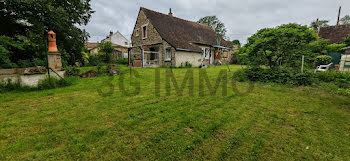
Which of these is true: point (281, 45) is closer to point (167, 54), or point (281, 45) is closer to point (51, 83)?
point (51, 83)

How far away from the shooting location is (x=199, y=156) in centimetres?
162

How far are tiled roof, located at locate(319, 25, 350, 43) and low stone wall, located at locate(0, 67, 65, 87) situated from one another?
88.7 feet

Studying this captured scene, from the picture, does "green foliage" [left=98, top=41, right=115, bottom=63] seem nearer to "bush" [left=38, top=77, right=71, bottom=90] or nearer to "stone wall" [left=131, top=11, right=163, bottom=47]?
"stone wall" [left=131, top=11, right=163, bottom=47]

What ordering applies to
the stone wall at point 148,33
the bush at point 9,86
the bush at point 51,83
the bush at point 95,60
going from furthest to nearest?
the stone wall at point 148,33
the bush at point 95,60
the bush at point 51,83
the bush at point 9,86

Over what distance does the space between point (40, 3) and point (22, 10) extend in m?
1.28

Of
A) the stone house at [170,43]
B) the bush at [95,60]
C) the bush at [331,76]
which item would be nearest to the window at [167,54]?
the stone house at [170,43]

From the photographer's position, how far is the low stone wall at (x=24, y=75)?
4088mm

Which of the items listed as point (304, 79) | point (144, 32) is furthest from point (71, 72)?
point (144, 32)

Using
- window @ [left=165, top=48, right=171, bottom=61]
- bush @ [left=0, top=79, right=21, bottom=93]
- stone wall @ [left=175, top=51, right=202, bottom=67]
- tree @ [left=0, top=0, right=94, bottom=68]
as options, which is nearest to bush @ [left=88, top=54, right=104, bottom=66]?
tree @ [left=0, top=0, right=94, bottom=68]

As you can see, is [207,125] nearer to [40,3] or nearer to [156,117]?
[156,117]

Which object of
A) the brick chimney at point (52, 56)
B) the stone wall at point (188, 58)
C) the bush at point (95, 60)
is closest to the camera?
the brick chimney at point (52, 56)

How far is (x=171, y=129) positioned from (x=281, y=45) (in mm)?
6080

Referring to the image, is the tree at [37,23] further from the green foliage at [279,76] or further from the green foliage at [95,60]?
the green foliage at [279,76]

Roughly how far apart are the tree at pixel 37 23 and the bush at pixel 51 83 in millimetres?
2082
